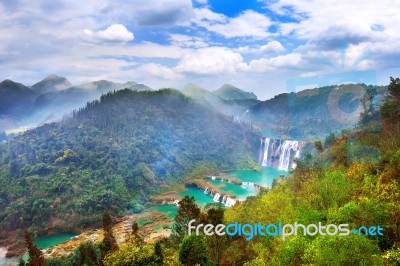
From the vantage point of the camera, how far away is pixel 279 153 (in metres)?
131

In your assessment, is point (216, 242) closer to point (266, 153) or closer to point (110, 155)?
point (110, 155)

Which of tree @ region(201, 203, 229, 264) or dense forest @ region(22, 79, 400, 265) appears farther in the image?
tree @ region(201, 203, 229, 264)

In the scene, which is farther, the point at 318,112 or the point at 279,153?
the point at 318,112

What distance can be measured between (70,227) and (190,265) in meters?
65.0

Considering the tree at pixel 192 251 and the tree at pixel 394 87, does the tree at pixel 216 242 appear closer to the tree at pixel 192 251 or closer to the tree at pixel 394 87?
the tree at pixel 192 251

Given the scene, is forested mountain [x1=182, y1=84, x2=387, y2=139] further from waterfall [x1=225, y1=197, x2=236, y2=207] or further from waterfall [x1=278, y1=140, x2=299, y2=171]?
waterfall [x1=225, y1=197, x2=236, y2=207]

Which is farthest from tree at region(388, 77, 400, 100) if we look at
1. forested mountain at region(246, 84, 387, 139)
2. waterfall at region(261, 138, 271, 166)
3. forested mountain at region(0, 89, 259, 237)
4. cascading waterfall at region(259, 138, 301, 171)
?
waterfall at region(261, 138, 271, 166)

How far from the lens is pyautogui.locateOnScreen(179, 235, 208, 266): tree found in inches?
936

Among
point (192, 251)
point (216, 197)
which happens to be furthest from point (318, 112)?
point (192, 251)

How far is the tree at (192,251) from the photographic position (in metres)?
23.8

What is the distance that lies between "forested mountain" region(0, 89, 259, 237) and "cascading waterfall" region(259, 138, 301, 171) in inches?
271

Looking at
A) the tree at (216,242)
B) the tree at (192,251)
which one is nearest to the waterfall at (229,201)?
the tree at (216,242)

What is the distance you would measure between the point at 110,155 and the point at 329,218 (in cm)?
11436

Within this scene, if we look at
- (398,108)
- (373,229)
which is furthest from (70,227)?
(373,229)
